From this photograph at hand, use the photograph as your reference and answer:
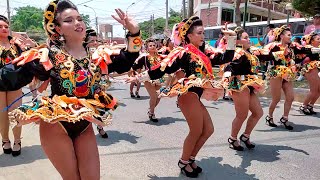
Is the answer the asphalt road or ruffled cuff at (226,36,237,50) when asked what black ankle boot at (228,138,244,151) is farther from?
ruffled cuff at (226,36,237,50)

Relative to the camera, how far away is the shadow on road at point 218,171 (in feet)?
14.1

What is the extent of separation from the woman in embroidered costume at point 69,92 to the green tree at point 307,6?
10.7m

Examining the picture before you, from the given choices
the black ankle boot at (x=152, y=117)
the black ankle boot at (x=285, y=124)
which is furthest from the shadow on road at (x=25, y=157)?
the black ankle boot at (x=285, y=124)

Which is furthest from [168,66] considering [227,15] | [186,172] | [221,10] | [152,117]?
[227,15]

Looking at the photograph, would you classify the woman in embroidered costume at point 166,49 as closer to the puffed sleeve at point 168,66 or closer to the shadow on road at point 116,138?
the shadow on road at point 116,138

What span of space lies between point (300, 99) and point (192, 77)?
6838 millimetres

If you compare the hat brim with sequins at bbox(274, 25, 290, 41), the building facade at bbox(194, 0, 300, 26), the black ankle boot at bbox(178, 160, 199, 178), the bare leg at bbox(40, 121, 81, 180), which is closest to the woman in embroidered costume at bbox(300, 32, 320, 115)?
the hat brim with sequins at bbox(274, 25, 290, 41)

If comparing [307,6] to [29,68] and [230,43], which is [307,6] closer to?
[230,43]

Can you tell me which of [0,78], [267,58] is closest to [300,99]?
[267,58]

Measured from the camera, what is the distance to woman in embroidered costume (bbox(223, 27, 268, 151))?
17.1ft

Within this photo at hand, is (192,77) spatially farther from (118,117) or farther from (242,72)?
(118,117)

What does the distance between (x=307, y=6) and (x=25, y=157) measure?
35.9 feet

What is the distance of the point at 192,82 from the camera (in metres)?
4.02

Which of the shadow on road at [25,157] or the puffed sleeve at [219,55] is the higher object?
the puffed sleeve at [219,55]
